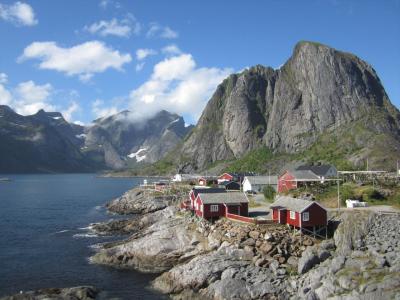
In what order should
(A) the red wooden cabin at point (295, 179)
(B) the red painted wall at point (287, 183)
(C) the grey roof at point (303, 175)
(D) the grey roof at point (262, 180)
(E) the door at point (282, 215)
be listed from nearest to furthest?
(E) the door at point (282, 215) < (A) the red wooden cabin at point (295, 179) < (B) the red painted wall at point (287, 183) < (C) the grey roof at point (303, 175) < (D) the grey roof at point (262, 180)

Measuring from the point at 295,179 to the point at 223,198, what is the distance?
25.8 meters

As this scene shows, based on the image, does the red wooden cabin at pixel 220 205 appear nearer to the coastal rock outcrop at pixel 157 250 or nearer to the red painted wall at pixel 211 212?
the red painted wall at pixel 211 212

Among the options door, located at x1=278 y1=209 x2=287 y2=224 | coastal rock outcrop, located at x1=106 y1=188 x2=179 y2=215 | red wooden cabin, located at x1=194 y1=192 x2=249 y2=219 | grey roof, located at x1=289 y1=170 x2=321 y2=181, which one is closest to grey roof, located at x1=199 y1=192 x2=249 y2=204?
red wooden cabin, located at x1=194 y1=192 x2=249 y2=219

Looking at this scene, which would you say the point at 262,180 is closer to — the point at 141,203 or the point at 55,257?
the point at 141,203

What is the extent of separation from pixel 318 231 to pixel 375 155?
82.3 m

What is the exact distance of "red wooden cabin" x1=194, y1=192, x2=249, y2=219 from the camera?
6088 centimetres

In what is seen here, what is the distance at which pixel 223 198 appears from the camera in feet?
203

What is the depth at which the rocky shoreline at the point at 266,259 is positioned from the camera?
3969 cm

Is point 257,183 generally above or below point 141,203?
above

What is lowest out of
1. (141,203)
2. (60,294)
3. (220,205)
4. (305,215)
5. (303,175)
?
(60,294)

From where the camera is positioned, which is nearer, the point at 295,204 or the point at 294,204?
the point at 295,204

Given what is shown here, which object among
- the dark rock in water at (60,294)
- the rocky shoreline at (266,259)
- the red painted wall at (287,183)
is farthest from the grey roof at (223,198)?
the dark rock in water at (60,294)

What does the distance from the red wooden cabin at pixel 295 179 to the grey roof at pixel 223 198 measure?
21437mm

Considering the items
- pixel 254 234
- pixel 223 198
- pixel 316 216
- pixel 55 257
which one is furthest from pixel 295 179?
pixel 55 257
